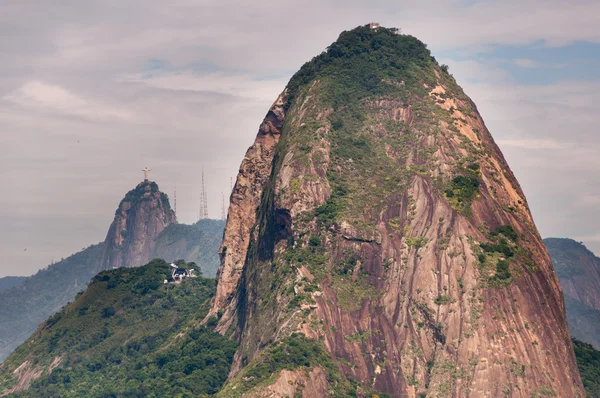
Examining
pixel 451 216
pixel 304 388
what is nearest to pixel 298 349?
pixel 304 388

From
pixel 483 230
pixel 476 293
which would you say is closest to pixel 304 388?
pixel 476 293

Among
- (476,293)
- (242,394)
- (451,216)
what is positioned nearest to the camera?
(242,394)

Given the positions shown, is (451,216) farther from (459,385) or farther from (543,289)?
(459,385)

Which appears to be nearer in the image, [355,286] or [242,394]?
[242,394]

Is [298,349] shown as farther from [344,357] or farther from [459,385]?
[459,385]

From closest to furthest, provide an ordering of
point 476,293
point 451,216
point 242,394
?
point 242,394 → point 476,293 → point 451,216

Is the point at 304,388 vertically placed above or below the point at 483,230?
below

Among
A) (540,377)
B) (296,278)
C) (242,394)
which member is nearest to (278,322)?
(296,278)

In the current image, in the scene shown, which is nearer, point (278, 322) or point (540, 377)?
point (540, 377)

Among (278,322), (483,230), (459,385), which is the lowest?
(459,385)

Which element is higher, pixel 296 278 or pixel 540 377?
pixel 296 278
